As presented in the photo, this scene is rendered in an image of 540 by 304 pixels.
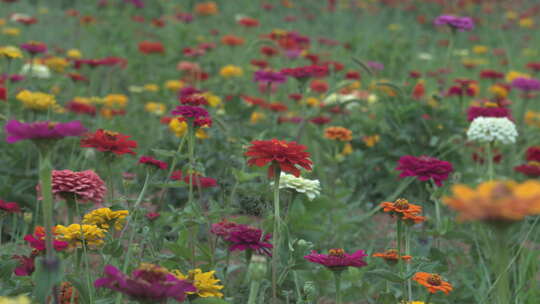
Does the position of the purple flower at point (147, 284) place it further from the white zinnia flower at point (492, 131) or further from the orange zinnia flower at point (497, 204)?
the white zinnia flower at point (492, 131)

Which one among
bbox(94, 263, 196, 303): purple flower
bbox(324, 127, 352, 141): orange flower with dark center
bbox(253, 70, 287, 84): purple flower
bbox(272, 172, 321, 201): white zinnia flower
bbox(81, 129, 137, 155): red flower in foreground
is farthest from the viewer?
bbox(253, 70, 287, 84): purple flower

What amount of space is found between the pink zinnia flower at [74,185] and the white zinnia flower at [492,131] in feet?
5.22

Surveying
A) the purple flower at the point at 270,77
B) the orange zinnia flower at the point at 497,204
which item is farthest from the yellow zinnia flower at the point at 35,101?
the orange zinnia flower at the point at 497,204

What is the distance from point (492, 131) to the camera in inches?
98.7

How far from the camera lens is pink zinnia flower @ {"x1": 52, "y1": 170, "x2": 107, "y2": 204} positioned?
1.59 m

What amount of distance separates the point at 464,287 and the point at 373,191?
128 cm

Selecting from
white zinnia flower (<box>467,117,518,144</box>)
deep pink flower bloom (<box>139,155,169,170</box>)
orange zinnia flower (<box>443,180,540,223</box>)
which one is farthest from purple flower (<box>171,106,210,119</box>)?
white zinnia flower (<box>467,117,518,144</box>)

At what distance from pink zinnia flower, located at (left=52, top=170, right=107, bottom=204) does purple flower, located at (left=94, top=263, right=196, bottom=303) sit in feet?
1.75

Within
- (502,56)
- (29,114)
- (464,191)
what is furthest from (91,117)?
(502,56)

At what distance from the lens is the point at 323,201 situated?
7.57ft

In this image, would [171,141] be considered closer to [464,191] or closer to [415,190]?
[415,190]

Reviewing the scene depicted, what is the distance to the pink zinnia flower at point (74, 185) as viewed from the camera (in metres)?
1.59

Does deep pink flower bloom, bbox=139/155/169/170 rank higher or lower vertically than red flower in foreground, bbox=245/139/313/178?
lower

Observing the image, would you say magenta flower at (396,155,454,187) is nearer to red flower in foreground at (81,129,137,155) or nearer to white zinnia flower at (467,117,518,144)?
white zinnia flower at (467,117,518,144)
